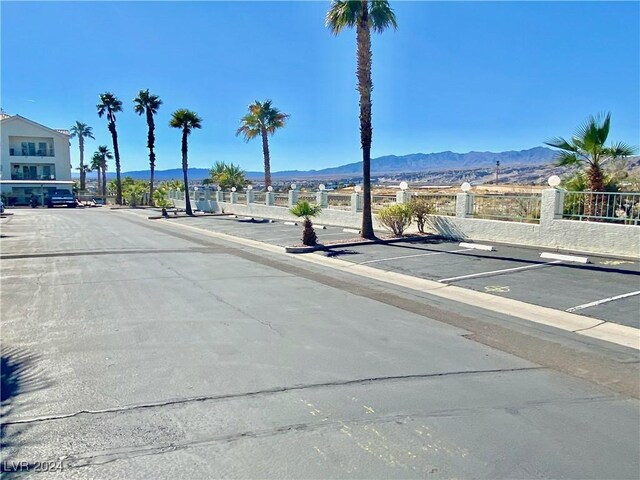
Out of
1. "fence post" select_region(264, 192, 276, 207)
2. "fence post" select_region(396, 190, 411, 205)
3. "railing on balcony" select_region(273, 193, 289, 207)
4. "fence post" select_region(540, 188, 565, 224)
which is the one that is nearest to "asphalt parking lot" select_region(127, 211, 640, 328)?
"fence post" select_region(540, 188, 565, 224)

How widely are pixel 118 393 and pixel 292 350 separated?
198cm

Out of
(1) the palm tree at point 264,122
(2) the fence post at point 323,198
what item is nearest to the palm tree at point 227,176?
(1) the palm tree at point 264,122

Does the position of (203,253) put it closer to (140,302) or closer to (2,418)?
(140,302)

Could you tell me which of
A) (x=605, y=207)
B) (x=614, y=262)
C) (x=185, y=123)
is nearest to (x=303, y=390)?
(x=614, y=262)

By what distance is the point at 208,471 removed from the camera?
304 centimetres

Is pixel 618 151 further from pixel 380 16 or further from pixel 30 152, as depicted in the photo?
pixel 30 152

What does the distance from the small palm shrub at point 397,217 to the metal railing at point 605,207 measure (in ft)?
17.4

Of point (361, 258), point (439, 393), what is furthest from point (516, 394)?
point (361, 258)

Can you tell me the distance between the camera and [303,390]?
428 cm

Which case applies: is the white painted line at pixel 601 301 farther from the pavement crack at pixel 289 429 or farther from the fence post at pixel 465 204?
the fence post at pixel 465 204

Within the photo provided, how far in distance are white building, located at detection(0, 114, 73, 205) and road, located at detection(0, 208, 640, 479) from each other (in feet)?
205

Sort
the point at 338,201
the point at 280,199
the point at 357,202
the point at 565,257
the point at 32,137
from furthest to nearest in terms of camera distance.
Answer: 1. the point at 32,137
2. the point at 280,199
3. the point at 338,201
4. the point at 357,202
5. the point at 565,257

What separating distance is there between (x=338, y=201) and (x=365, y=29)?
9452 mm

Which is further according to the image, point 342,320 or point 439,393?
point 342,320
